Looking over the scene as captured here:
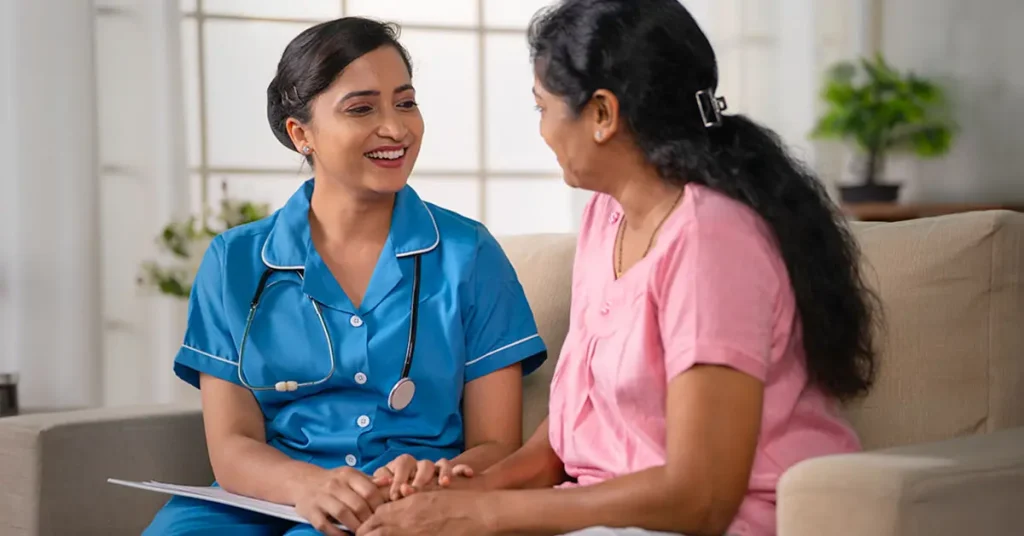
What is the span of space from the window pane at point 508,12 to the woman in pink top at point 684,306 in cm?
288

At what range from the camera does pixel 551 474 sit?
1.79 metres

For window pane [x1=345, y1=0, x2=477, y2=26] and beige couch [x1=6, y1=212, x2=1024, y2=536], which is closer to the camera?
beige couch [x1=6, y1=212, x2=1024, y2=536]

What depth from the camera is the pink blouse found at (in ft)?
4.52

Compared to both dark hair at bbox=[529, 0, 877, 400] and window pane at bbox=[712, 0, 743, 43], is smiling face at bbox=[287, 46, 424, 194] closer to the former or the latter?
dark hair at bbox=[529, 0, 877, 400]

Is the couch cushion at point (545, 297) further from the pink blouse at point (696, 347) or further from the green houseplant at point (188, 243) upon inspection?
the green houseplant at point (188, 243)

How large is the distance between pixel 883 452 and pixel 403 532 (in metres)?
0.58

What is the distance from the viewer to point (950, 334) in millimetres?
1669

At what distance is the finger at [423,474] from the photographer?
5.33ft

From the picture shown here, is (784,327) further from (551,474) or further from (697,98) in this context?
(551,474)

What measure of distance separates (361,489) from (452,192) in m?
2.83

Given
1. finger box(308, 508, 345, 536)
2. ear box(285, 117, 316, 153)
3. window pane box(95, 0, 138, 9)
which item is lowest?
finger box(308, 508, 345, 536)

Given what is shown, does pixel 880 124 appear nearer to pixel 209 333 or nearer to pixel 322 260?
pixel 322 260

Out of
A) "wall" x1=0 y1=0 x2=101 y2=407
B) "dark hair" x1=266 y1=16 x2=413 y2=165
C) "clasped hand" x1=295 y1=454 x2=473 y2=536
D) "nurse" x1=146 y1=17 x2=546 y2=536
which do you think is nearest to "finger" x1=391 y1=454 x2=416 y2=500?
"clasped hand" x1=295 y1=454 x2=473 y2=536

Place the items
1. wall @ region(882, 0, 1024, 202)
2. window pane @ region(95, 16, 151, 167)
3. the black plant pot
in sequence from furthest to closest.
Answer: wall @ region(882, 0, 1024, 202) → the black plant pot → window pane @ region(95, 16, 151, 167)
